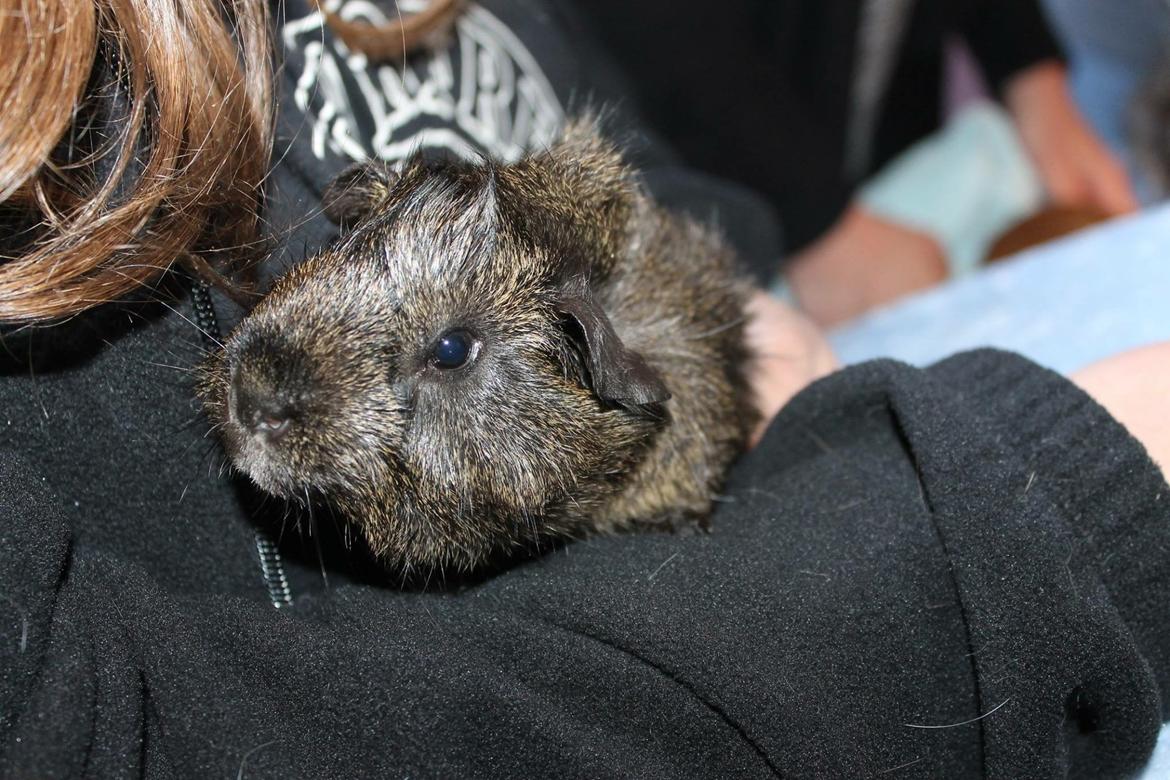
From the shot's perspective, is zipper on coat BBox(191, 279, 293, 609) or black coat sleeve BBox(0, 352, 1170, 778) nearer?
black coat sleeve BBox(0, 352, 1170, 778)

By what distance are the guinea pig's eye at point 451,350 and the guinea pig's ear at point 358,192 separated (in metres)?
0.25

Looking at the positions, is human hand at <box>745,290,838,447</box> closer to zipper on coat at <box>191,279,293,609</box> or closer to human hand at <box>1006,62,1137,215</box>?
zipper on coat at <box>191,279,293,609</box>

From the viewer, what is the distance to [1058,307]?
227 centimetres

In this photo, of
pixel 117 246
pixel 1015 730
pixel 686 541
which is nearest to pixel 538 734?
pixel 686 541

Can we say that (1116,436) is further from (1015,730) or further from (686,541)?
(686,541)

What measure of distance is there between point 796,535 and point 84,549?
875 mm

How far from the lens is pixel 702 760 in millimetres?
1111

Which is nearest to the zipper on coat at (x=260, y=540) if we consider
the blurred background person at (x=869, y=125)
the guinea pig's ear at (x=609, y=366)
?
the guinea pig's ear at (x=609, y=366)

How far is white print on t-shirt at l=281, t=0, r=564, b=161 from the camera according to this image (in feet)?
5.06

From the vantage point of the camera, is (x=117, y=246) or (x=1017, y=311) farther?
(x=1017, y=311)

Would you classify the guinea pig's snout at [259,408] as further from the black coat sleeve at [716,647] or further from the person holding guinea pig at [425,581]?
the black coat sleeve at [716,647]

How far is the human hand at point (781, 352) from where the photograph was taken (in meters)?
2.04

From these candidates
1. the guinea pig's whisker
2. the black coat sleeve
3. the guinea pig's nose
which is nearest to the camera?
the black coat sleeve

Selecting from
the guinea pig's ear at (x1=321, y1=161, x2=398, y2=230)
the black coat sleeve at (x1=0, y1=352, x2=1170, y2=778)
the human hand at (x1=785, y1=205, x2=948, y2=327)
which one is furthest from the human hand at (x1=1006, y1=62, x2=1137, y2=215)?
the guinea pig's ear at (x1=321, y1=161, x2=398, y2=230)
